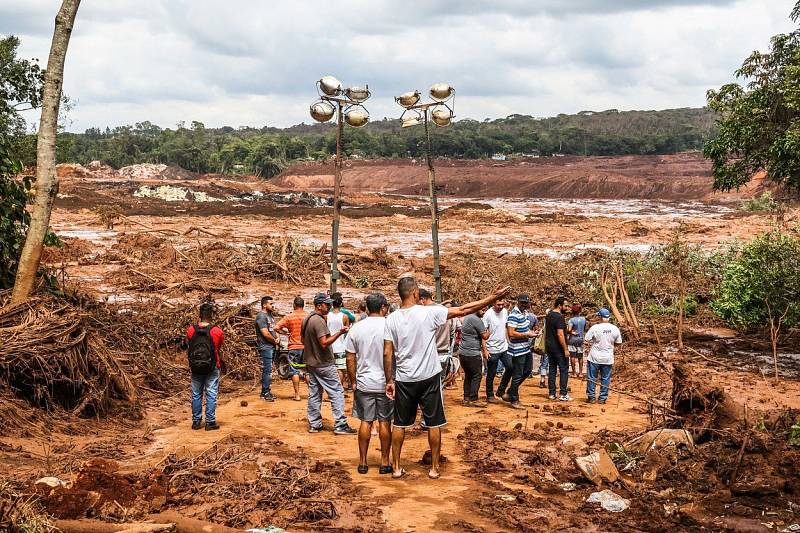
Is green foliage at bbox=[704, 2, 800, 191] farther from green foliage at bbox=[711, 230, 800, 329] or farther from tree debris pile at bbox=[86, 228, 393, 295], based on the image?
tree debris pile at bbox=[86, 228, 393, 295]

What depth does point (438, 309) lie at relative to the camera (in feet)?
23.7

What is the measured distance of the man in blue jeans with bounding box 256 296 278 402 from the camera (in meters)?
10.9

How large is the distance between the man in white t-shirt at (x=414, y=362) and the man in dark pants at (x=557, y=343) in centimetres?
384

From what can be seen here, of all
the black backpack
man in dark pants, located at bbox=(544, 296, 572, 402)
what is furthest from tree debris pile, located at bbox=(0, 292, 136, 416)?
man in dark pants, located at bbox=(544, 296, 572, 402)

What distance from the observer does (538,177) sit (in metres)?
75.6

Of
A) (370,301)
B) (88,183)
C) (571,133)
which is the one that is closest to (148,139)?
(88,183)

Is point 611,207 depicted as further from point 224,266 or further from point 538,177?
point 224,266

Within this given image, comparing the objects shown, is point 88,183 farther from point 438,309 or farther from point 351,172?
point 438,309

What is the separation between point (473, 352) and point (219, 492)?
462 centimetres

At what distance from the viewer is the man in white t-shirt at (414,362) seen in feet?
23.6

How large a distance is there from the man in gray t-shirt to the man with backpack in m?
3.19

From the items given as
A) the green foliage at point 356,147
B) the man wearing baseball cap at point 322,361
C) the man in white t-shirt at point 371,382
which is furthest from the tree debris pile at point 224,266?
the green foliage at point 356,147

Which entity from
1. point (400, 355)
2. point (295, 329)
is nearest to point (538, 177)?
point (295, 329)

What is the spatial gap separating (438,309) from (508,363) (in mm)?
3832
